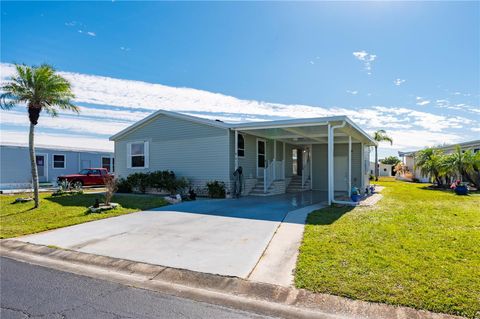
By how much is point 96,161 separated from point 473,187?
91.2 ft

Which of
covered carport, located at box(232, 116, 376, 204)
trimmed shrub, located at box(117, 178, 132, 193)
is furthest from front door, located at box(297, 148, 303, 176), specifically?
trimmed shrub, located at box(117, 178, 132, 193)

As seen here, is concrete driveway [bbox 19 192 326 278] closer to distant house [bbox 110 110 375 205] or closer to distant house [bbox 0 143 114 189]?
distant house [bbox 110 110 375 205]

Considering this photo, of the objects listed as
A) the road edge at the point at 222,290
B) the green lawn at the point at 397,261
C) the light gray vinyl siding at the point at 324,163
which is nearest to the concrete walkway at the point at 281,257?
the green lawn at the point at 397,261

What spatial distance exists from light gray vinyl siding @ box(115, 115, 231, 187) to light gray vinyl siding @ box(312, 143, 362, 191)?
6944 mm

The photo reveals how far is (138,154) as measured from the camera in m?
16.6


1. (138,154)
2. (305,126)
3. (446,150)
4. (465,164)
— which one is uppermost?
(305,126)

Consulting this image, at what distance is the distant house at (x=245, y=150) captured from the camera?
13.3 metres

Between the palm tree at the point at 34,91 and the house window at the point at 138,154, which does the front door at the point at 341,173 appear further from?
the palm tree at the point at 34,91

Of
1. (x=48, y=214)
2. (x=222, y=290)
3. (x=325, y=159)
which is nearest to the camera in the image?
(x=222, y=290)

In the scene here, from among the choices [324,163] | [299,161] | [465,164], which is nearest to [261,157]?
[324,163]

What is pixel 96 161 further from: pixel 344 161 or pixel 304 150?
pixel 344 161

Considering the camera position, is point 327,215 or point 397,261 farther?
point 327,215

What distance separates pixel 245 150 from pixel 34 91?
8691mm

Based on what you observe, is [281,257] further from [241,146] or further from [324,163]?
[324,163]
